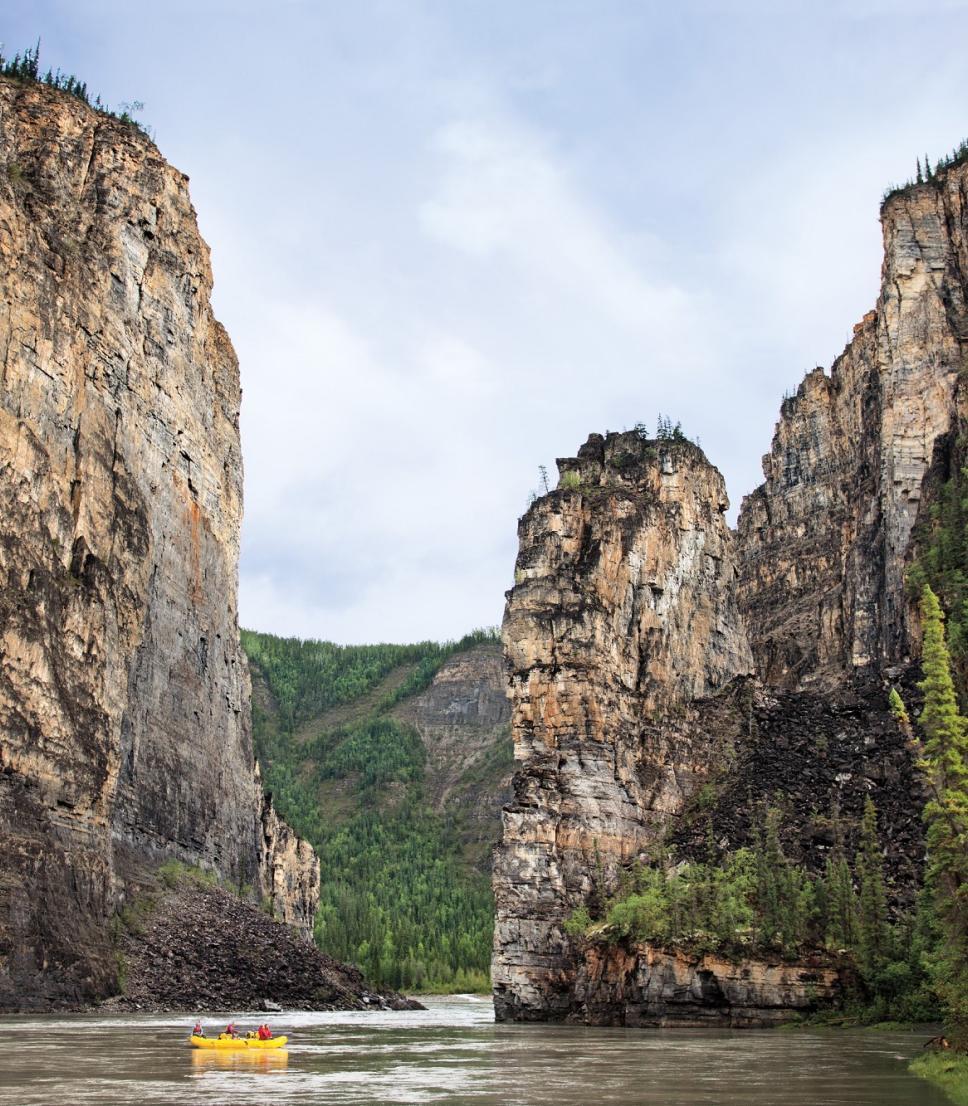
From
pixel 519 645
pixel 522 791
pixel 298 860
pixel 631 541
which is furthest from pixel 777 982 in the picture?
pixel 298 860

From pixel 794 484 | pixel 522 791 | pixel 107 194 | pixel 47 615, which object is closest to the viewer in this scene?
pixel 47 615

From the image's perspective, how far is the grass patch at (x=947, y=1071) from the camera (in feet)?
104

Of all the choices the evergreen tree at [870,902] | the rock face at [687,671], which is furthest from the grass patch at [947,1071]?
the rock face at [687,671]

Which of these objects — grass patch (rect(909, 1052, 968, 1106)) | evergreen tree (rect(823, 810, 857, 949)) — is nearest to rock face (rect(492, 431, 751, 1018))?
evergreen tree (rect(823, 810, 857, 949))

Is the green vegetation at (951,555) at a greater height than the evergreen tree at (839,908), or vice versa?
the green vegetation at (951,555)

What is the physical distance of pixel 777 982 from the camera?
217 ft

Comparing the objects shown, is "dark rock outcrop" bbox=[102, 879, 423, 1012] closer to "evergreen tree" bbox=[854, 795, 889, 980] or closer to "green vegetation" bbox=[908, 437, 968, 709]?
"evergreen tree" bbox=[854, 795, 889, 980]

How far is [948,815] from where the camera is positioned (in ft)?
132

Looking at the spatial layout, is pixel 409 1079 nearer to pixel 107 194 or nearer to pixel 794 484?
pixel 107 194

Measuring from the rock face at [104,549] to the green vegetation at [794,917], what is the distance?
32.0 metres

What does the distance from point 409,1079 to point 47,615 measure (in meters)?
51.1

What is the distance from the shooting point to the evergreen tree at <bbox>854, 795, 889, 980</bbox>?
63.3 metres

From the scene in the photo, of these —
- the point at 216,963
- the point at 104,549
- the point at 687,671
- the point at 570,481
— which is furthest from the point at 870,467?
the point at 216,963

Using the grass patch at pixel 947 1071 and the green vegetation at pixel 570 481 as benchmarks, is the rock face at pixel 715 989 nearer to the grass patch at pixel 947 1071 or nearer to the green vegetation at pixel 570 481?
the grass patch at pixel 947 1071
